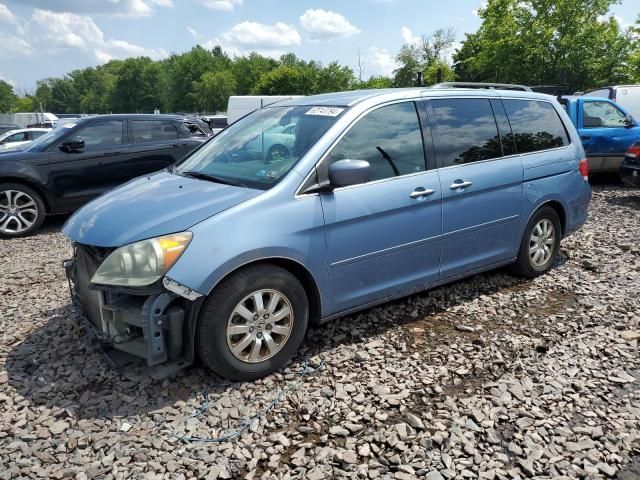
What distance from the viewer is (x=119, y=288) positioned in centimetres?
296

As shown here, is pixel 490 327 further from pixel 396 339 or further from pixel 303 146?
pixel 303 146

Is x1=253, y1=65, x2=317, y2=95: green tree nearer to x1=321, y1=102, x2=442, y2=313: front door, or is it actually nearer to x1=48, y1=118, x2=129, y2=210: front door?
x1=48, y1=118, x2=129, y2=210: front door

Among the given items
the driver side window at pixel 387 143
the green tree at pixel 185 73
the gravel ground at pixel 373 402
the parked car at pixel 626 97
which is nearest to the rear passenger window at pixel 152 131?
the gravel ground at pixel 373 402

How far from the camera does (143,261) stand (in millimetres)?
2938

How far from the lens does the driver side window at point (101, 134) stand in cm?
796

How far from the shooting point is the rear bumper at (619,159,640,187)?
903cm

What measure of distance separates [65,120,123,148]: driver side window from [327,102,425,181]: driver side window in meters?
5.77

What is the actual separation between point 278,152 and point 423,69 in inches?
2367

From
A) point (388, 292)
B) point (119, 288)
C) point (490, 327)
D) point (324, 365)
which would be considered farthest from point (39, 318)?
point (490, 327)

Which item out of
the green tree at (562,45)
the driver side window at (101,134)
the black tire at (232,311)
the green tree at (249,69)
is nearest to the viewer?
the black tire at (232,311)

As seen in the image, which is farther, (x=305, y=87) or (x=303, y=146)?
(x=305, y=87)

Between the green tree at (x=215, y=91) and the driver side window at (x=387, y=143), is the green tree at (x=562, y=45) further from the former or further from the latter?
the green tree at (x=215, y=91)

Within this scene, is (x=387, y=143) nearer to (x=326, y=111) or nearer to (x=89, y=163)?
(x=326, y=111)

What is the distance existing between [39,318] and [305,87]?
2415 inches
